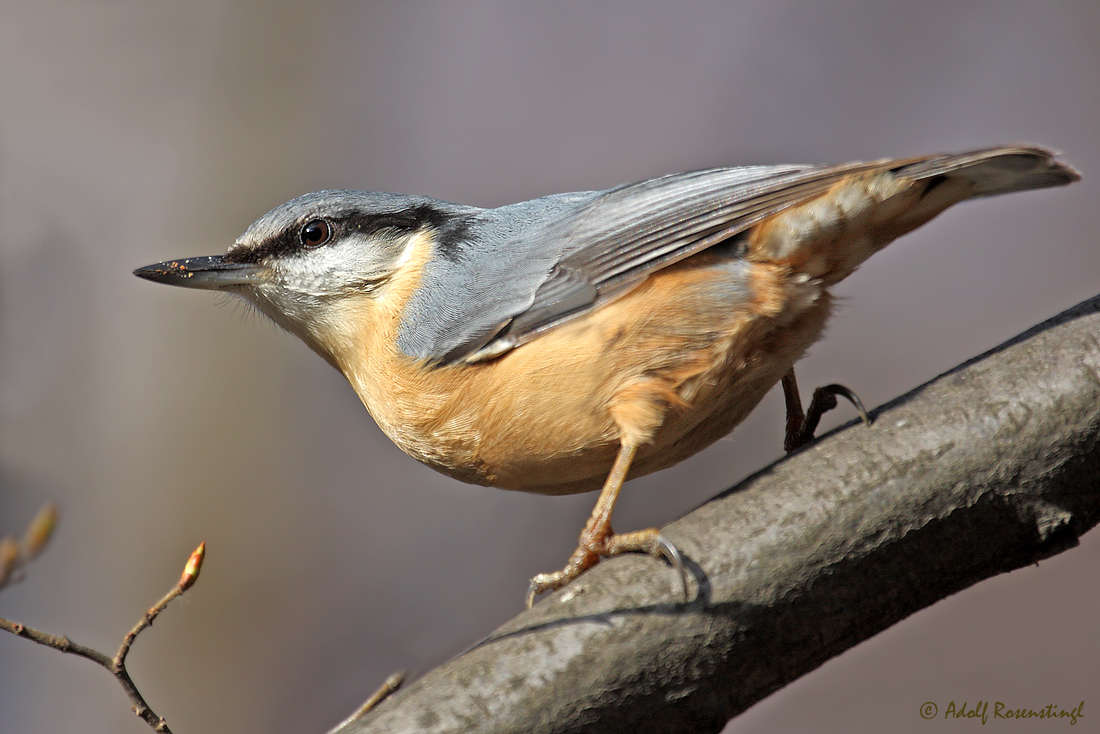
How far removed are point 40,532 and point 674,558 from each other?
1.15 metres

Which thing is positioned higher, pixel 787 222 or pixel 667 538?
pixel 787 222

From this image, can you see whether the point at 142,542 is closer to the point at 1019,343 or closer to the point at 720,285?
the point at 720,285

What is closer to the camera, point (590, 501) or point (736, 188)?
point (736, 188)

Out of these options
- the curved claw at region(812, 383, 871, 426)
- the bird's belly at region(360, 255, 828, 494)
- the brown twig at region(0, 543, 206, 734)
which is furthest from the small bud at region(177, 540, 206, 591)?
the curved claw at region(812, 383, 871, 426)

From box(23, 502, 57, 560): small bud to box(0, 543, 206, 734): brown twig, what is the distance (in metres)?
0.33

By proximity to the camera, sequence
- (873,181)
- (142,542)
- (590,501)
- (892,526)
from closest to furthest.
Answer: (892,526), (873,181), (590,501), (142,542)

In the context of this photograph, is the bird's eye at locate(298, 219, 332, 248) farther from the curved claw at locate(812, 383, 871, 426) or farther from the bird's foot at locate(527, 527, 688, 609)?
the curved claw at locate(812, 383, 871, 426)

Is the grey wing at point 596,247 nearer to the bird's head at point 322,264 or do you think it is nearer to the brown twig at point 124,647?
the bird's head at point 322,264

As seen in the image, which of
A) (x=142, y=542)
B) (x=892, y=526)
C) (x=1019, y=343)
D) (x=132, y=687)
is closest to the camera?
(x=132, y=687)

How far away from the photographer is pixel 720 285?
1.84 metres

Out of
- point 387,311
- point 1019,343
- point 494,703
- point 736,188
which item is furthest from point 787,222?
point 494,703

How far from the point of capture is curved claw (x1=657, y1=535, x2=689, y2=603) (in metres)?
1.41

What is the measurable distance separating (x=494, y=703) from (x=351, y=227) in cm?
135

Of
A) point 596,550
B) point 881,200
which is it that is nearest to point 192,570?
point 596,550
